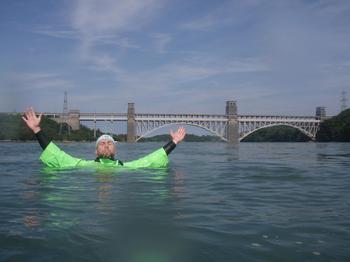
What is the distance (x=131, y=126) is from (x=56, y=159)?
111190 mm

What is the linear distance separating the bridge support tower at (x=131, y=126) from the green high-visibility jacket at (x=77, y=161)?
105596 millimetres

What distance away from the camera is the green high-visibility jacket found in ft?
31.6

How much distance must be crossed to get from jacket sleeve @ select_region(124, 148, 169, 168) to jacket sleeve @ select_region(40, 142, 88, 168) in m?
1.16

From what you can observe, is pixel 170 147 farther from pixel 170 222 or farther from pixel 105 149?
pixel 170 222

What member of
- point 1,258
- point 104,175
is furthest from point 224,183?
point 1,258

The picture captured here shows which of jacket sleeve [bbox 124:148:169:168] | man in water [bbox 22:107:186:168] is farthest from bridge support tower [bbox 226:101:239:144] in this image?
man in water [bbox 22:107:186:168]

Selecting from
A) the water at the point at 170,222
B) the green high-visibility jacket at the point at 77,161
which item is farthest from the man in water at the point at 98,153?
the water at the point at 170,222

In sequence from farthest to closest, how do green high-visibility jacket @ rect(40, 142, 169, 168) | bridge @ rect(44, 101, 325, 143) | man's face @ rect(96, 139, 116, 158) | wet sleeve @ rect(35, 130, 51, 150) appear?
1. bridge @ rect(44, 101, 325, 143)
2. green high-visibility jacket @ rect(40, 142, 169, 168)
3. man's face @ rect(96, 139, 116, 158)
4. wet sleeve @ rect(35, 130, 51, 150)

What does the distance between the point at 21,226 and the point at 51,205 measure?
4.31 feet

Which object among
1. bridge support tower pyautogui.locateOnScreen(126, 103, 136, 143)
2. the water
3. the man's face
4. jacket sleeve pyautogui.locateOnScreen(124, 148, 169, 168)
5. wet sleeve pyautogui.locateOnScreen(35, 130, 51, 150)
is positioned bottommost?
the water

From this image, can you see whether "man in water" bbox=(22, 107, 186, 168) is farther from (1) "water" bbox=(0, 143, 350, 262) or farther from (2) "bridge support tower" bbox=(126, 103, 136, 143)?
(2) "bridge support tower" bbox=(126, 103, 136, 143)

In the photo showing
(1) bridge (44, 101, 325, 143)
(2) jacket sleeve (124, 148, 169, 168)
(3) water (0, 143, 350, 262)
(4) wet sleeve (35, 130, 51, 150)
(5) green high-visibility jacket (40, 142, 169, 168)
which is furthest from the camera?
(1) bridge (44, 101, 325, 143)

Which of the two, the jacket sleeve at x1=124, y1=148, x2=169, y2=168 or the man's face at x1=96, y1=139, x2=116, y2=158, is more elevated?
the man's face at x1=96, y1=139, x2=116, y2=158

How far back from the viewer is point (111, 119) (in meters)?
124
